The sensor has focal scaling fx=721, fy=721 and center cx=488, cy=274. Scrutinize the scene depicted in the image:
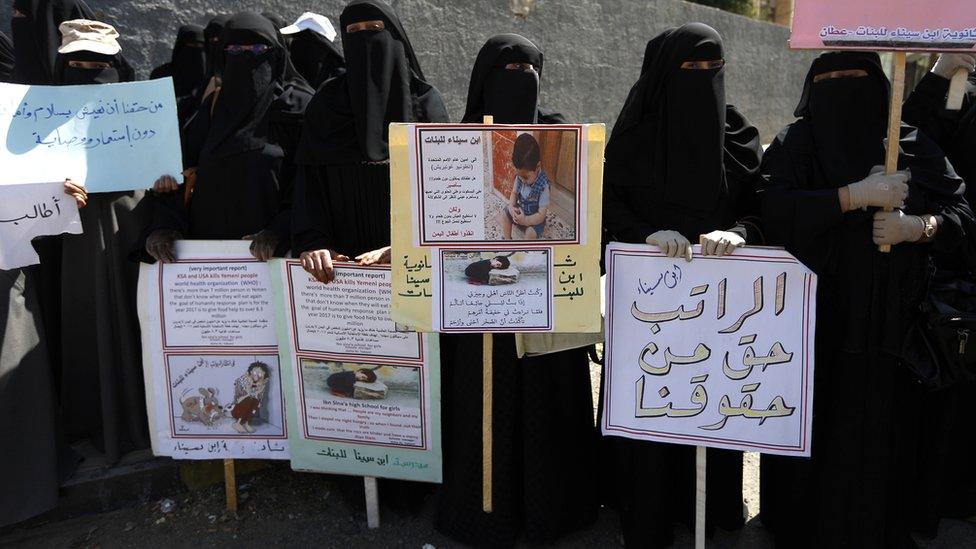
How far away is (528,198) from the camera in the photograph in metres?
2.44

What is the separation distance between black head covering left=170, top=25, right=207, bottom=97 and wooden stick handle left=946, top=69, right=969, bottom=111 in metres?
3.51

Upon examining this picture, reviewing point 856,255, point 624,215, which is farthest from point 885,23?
point 624,215

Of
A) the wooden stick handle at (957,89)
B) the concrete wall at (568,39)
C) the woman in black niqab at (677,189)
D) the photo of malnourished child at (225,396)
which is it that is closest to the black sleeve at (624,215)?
the woman in black niqab at (677,189)

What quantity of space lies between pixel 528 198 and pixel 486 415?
0.81 meters

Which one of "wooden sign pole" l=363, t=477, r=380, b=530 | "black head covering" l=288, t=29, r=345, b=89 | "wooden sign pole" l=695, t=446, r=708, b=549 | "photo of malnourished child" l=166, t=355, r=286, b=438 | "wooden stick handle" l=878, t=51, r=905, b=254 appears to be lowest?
"wooden sign pole" l=363, t=477, r=380, b=530

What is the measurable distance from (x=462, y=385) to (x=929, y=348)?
1.63 m

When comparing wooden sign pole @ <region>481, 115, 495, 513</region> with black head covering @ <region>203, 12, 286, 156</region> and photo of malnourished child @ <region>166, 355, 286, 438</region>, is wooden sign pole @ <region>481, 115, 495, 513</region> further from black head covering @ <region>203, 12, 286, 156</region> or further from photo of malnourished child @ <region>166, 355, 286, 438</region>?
black head covering @ <region>203, 12, 286, 156</region>

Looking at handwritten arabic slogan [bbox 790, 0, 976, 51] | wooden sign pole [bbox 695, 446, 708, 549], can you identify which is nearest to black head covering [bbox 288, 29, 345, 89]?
handwritten arabic slogan [bbox 790, 0, 976, 51]

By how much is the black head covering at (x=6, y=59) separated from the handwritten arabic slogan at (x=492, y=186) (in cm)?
251

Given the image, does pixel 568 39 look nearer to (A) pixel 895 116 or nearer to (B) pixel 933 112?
(B) pixel 933 112

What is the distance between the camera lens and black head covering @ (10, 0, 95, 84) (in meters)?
3.33

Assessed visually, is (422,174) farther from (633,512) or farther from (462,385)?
(633,512)

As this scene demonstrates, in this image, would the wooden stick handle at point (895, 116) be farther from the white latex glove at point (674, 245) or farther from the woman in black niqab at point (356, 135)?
the woman in black niqab at point (356, 135)

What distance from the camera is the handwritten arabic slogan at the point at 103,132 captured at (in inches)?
116
